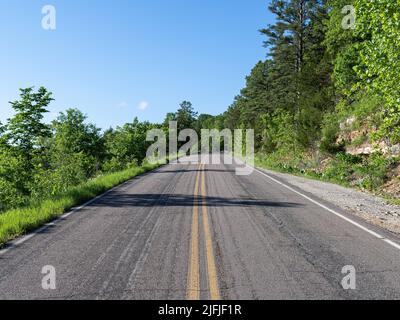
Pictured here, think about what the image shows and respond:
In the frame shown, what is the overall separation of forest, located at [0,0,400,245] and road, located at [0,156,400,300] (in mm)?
2032

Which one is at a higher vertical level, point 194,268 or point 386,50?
point 386,50

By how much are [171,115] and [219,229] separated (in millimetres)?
97616

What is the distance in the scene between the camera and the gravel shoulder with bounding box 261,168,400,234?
967cm

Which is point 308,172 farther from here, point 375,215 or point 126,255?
point 126,255

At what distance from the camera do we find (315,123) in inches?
1081

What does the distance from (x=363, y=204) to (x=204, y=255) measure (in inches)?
319

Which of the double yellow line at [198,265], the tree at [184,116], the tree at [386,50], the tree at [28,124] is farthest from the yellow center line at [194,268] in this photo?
the tree at [184,116]

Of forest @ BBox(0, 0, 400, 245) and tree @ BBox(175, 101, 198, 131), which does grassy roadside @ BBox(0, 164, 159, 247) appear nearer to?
forest @ BBox(0, 0, 400, 245)

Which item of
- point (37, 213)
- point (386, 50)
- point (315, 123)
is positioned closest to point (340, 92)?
point (315, 123)

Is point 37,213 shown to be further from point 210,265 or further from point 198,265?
point 210,265

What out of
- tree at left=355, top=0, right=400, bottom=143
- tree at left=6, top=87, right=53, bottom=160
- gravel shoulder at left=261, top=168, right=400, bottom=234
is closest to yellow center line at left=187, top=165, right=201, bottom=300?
gravel shoulder at left=261, top=168, right=400, bottom=234

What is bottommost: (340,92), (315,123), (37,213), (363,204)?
(363,204)

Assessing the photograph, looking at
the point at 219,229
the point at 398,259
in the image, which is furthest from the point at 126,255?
the point at 398,259
